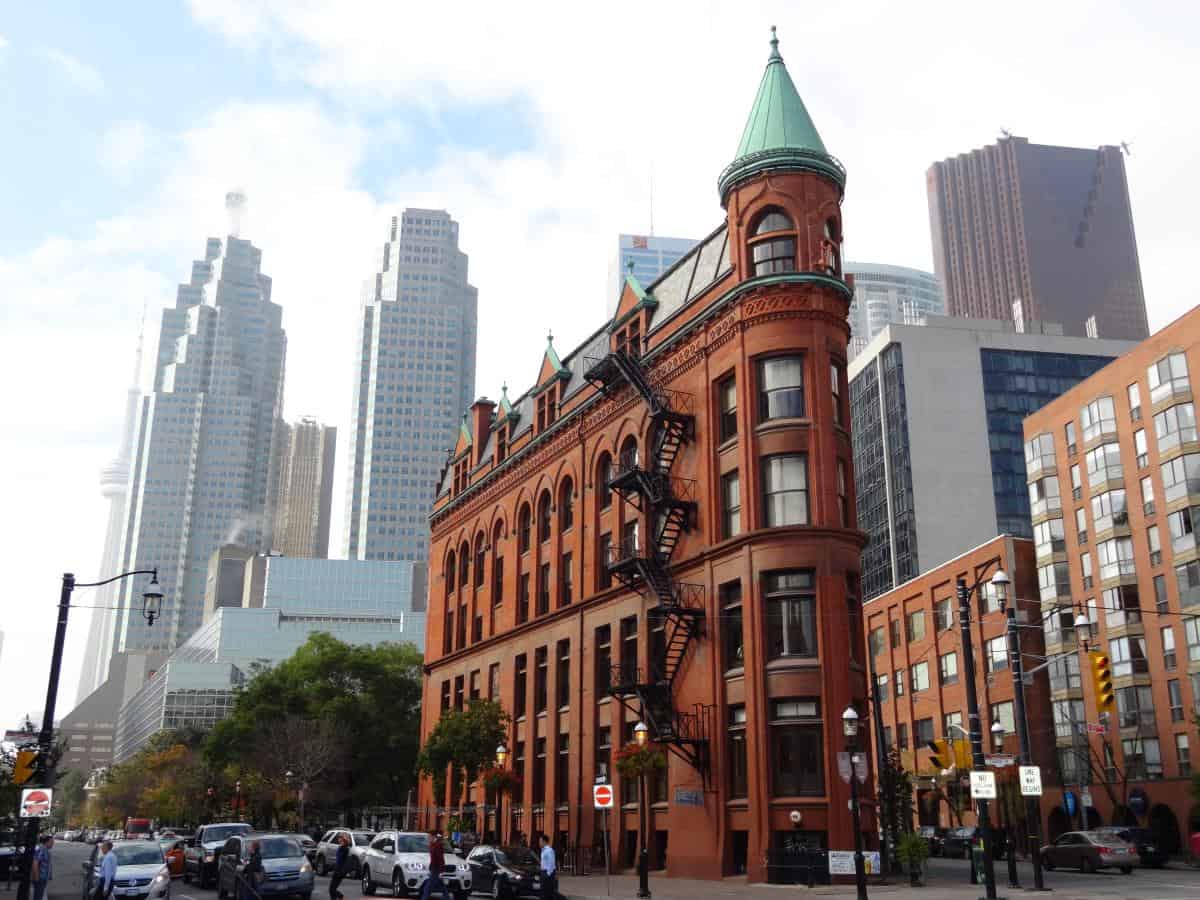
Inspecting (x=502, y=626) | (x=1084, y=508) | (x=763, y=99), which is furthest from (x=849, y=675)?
(x=1084, y=508)

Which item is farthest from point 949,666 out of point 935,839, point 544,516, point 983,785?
point 983,785

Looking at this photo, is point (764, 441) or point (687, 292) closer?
point (764, 441)

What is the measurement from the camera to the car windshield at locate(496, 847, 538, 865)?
1353 inches

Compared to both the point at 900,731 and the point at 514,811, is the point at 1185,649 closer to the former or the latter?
the point at 900,731

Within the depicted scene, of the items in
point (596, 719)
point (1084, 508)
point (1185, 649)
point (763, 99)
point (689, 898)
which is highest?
point (763, 99)

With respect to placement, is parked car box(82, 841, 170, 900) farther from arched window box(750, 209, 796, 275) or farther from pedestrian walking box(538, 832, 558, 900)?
arched window box(750, 209, 796, 275)

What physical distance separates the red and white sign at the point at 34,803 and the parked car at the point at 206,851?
11.3 meters

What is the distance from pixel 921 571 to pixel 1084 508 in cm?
3820

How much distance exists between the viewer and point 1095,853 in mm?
45688

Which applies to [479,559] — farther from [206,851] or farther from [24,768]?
[24,768]

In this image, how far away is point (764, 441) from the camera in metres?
39.9

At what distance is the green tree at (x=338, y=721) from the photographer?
257 ft

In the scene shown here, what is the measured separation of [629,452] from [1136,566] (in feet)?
124

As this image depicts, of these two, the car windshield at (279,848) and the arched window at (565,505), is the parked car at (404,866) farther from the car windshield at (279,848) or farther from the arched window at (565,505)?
the arched window at (565,505)
